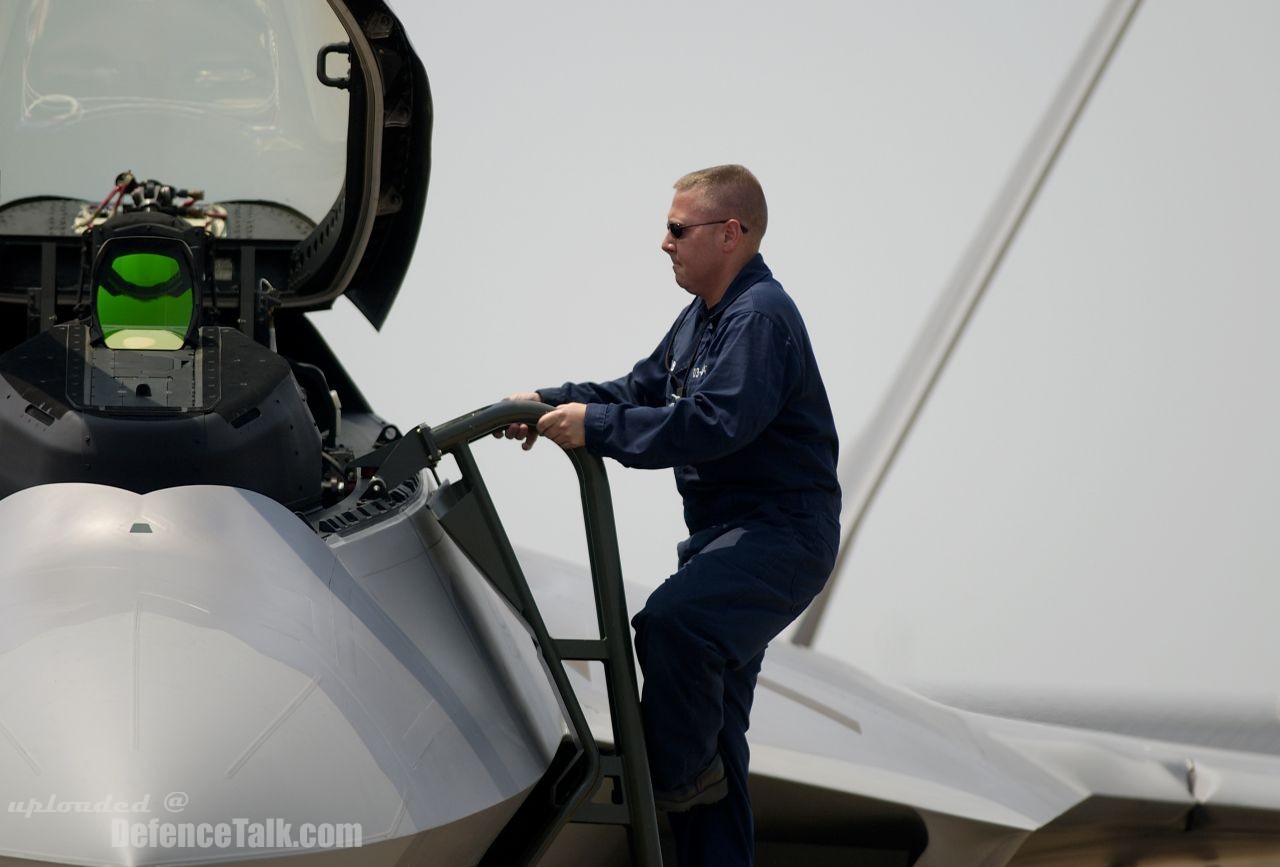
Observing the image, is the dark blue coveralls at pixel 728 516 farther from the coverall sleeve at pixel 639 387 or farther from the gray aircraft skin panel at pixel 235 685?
the gray aircraft skin panel at pixel 235 685

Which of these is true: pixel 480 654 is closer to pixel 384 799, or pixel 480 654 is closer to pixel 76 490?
pixel 384 799

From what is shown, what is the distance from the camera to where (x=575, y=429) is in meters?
2.73

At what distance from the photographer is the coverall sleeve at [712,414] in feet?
8.87

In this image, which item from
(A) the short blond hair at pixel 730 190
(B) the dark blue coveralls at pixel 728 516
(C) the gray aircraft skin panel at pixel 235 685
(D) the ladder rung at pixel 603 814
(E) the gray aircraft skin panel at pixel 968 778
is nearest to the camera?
(C) the gray aircraft skin panel at pixel 235 685

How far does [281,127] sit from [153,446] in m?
1.85

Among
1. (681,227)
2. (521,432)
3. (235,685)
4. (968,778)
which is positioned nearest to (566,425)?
(521,432)

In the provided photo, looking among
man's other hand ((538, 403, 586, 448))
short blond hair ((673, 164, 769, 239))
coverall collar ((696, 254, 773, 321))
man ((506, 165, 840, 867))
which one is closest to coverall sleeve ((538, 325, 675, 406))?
man ((506, 165, 840, 867))

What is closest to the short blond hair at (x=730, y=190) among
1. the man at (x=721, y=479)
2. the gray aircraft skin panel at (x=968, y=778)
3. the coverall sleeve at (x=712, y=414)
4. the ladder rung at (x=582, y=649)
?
the man at (x=721, y=479)

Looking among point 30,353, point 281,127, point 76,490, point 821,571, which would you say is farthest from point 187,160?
point 821,571

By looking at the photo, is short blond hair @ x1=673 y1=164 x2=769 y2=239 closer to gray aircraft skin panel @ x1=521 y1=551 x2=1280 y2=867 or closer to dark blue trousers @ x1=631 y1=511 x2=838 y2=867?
dark blue trousers @ x1=631 y1=511 x2=838 y2=867

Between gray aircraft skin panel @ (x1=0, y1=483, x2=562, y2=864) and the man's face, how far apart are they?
2.61 ft

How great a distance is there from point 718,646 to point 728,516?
0.30 metres

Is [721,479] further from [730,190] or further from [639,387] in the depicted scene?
[730,190]

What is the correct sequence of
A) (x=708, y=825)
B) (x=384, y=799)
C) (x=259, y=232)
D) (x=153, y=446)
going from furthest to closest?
(x=259, y=232) < (x=708, y=825) < (x=153, y=446) < (x=384, y=799)
